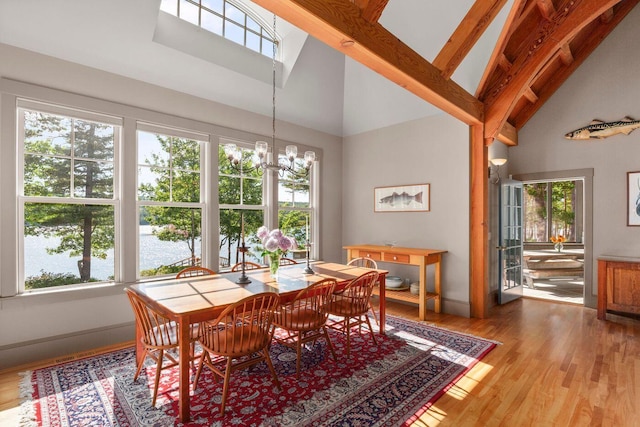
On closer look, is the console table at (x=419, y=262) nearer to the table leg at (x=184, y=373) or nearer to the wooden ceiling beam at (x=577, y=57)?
the wooden ceiling beam at (x=577, y=57)

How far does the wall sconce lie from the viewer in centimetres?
486

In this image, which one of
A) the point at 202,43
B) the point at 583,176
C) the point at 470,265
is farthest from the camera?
the point at 583,176

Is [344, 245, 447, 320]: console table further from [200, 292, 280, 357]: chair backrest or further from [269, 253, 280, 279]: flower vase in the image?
[200, 292, 280, 357]: chair backrest

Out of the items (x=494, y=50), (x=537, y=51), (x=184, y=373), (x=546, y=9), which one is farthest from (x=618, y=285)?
(x=184, y=373)

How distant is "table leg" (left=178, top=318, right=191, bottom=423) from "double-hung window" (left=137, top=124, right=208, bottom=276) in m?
1.97

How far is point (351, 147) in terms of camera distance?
6117 mm

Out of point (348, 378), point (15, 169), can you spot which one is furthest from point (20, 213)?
point (348, 378)

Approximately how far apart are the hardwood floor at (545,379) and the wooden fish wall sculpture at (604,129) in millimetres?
2623

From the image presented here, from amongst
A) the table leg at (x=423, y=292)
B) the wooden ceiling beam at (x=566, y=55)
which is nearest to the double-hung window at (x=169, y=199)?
the table leg at (x=423, y=292)

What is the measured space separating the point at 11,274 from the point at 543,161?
7125 mm

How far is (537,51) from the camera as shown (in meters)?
3.91

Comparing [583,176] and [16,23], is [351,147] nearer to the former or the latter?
[583,176]

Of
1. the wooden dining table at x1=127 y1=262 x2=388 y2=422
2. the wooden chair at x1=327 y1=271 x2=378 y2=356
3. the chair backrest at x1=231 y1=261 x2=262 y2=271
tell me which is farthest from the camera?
the chair backrest at x1=231 y1=261 x2=262 y2=271

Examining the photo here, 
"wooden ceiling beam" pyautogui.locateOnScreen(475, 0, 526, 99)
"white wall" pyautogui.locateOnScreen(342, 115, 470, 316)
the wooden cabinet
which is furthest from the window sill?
the wooden cabinet
